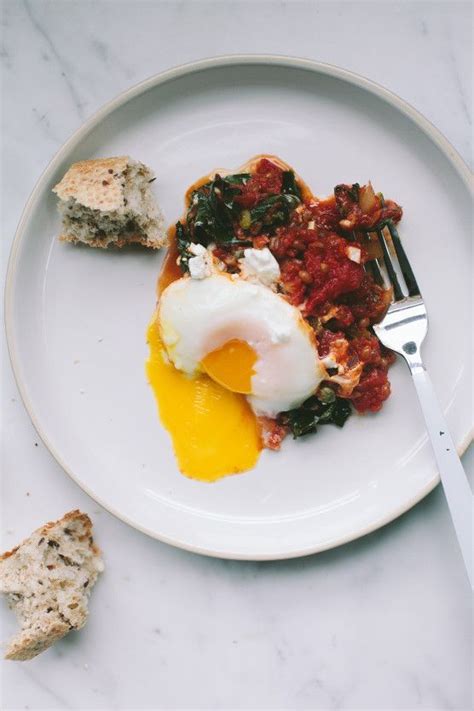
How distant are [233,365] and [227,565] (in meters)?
1.17

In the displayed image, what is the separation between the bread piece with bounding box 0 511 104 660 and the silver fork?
198 centimetres

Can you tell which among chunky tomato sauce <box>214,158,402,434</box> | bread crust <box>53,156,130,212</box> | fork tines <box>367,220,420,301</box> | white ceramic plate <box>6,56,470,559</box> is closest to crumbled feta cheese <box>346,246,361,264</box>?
chunky tomato sauce <box>214,158,402,434</box>

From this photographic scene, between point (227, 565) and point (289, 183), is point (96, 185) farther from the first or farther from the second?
point (227, 565)

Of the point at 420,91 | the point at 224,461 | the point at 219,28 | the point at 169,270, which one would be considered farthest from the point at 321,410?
the point at 219,28

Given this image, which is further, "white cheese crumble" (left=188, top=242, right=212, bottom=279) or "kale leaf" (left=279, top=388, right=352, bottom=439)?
"kale leaf" (left=279, top=388, right=352, bottom=439)

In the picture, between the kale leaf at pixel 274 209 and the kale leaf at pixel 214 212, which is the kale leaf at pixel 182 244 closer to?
the kale leaf at pixel 214 212

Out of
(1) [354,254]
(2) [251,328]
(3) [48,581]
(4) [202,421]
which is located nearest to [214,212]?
(2) [251,328]

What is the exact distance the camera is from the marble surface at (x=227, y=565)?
4.00 m

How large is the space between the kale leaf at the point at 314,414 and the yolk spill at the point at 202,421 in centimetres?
23

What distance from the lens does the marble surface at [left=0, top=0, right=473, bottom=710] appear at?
4.00 meters

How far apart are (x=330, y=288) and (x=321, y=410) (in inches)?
26.5

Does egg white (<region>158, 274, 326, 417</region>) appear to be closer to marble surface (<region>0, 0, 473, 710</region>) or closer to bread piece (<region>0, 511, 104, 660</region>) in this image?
marble surface (<region>0, 0, 473, 710</region>)

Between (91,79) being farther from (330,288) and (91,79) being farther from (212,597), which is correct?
(212,597)

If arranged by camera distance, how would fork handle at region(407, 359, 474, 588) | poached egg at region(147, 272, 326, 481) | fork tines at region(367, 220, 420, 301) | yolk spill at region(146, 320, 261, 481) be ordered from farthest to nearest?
→ yolk spill at region(146, 320, 261, 481), fork tines at region(367, 220, 420, 301), poached egg at region(147, 272, 326, 481), fork handle at region(407, 359, 474, 588)
